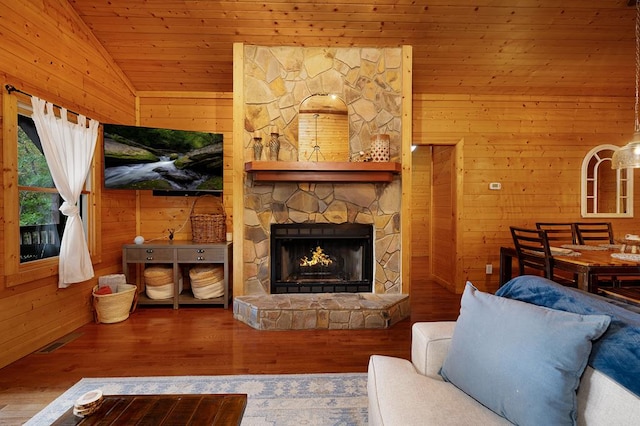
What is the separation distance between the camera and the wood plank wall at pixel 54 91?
7.84 ft

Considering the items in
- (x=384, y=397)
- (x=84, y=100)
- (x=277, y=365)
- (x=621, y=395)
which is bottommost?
(x=277, y=365)

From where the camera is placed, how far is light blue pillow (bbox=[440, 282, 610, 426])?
95cm

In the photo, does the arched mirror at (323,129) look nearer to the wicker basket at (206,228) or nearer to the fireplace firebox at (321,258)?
the fireplace firebox at (321,258)

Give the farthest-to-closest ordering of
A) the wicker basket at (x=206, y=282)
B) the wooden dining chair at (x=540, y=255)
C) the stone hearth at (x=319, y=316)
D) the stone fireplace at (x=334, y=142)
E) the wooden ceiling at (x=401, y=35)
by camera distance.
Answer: the wicker basket at (x=206, y=282)
the stone fireplace at (x=334, y=142)
the wooden ceiling at (x=401, y=35)
the stone hearth at (x=319, y=316)
the wooden dining chair at (x=540, y=255)

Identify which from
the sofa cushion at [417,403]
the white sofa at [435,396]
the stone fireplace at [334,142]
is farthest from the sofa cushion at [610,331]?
the stone fireplace at [334,142]

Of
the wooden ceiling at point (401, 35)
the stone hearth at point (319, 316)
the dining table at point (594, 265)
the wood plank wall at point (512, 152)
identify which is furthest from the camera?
the wood plank wall at point (512, 152)

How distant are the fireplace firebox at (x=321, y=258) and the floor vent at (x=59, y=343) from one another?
1787mm

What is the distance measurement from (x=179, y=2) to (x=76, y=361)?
3198mm

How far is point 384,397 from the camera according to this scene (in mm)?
1213

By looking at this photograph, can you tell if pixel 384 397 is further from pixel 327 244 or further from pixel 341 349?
pixel 327 244

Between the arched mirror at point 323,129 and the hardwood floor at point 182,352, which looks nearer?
the hardwood floor at point 182,352

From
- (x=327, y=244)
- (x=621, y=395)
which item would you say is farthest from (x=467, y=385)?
(x=327, y=244)

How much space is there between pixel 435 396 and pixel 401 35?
3.38 metres

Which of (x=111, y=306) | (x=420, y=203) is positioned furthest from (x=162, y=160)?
(x=420, y=203)
